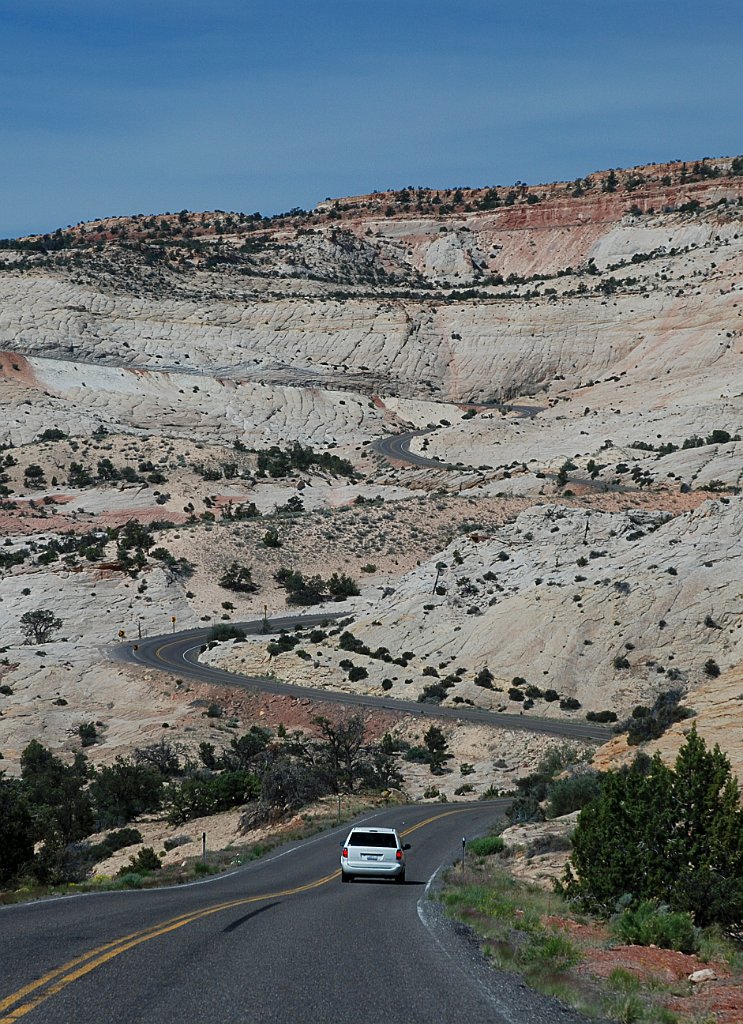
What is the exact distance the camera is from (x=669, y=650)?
164 feet

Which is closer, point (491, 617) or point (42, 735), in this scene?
point (42, 735)

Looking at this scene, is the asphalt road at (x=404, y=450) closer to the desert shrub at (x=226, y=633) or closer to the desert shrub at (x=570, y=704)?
the desert shrub at (x=226, y=633)

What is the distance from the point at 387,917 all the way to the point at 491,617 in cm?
4389

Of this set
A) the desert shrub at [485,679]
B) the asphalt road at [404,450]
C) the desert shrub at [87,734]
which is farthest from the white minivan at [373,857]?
the asphalt road at [404,450]

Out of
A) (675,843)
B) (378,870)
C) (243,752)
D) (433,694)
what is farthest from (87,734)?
(675,843)

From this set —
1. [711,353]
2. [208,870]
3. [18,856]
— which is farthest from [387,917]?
[711,353]

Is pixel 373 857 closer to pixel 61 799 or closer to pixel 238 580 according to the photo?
pixel 61 799

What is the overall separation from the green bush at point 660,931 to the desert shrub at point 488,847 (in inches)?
395

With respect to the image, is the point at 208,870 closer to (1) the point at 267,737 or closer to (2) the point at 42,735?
(1) the point at 267,737

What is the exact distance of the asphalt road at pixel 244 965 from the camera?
8461mm

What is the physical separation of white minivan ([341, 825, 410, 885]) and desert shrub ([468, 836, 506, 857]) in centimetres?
365

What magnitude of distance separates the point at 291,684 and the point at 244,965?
47.2 m

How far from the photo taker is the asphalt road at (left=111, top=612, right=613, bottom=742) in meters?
46.5

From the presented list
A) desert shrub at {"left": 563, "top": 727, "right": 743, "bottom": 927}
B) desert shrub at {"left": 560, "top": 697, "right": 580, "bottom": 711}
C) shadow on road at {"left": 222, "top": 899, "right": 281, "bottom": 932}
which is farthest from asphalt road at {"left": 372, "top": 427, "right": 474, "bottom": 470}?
shadow on road at {"left": 222, "top": 899, "right": 281, "bottom": 932}
